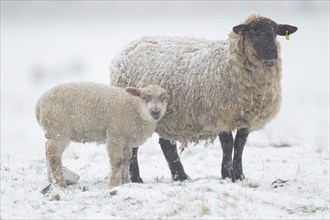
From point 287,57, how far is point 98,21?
1626 cm

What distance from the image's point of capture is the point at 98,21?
38.8 meters

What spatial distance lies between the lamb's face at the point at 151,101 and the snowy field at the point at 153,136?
36.0 inches

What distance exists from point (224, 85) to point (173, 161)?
168cm

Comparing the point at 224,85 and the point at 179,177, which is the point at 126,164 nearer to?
the point at 179,177

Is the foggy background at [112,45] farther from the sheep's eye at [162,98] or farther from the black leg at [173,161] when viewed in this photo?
the sheep's eye at [162,98]

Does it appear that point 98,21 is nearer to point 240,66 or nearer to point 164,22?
point 164,22

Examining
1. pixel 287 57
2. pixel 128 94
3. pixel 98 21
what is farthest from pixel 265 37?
pixel 98 21

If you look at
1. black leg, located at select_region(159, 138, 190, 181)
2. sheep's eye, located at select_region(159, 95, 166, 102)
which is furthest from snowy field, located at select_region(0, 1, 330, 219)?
sheep's eye, located at select_region(159, 95, 166, 102)

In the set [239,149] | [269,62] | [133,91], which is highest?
[269,62]

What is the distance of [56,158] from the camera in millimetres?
7648

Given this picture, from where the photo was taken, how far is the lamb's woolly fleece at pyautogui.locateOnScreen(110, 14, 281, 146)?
8141 mm

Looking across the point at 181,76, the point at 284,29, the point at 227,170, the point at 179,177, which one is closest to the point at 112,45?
the point at 179,177

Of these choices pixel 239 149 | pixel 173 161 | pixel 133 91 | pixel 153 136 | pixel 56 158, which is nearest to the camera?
pixel 56 158

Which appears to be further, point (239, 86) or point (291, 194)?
point (239, 86)
